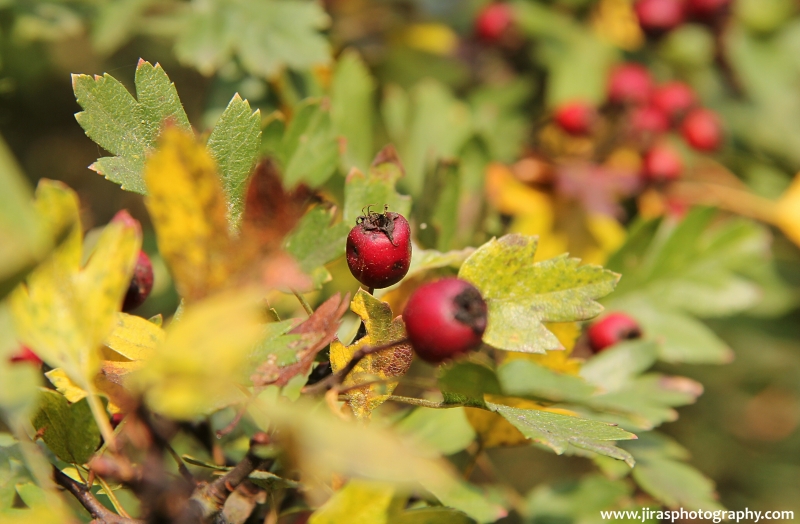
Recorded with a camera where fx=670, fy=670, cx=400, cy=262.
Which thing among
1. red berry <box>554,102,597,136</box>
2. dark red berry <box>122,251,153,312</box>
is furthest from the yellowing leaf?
red berry <box>554,102,597,136</box>

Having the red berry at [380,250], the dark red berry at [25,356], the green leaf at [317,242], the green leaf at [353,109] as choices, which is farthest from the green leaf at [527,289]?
the green leaf at [353,109]

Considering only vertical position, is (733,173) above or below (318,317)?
below

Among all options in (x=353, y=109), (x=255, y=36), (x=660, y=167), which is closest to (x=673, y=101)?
(x=660, y=167)

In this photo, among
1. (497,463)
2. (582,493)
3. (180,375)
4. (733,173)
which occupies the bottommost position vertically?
(497,463)

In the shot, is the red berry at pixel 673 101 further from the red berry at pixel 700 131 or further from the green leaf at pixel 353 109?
the green leaf at pixel 353 109

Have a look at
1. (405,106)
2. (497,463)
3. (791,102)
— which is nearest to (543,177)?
(405,106)

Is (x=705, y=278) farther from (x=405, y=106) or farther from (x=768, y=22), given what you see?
(x=768, y=22)

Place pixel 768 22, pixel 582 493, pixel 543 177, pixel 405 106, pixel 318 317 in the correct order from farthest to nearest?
pixel 768 22, pixel 543 177, pixel 405 106, pixel 582 493, pixel 318 317
